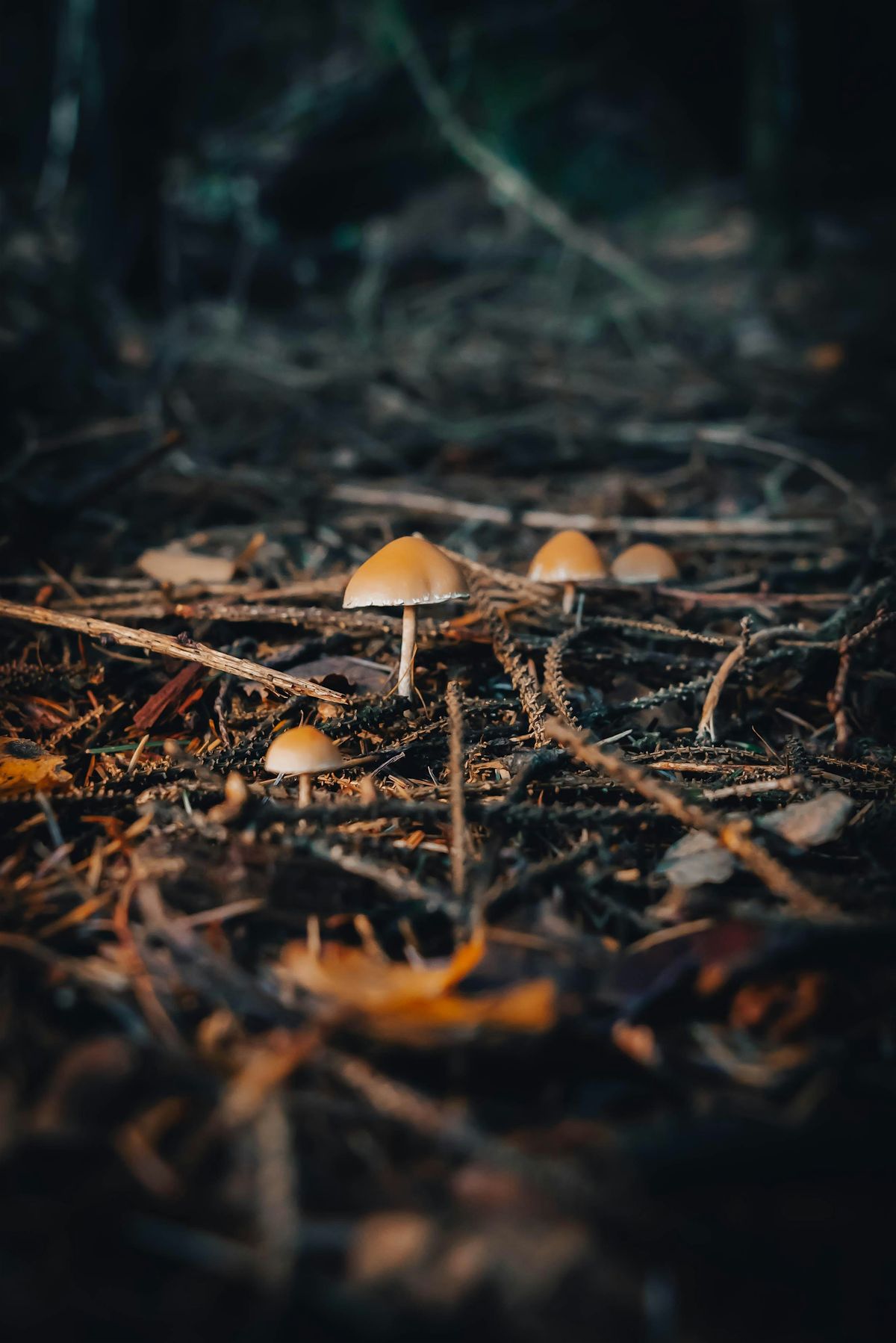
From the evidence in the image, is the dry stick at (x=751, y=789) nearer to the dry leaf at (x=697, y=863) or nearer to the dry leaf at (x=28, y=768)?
the dry leaf at (x=697, y=863)

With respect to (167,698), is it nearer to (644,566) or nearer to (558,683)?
(558,683)

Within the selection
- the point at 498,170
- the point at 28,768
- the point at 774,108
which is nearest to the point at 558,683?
the point at 28,768

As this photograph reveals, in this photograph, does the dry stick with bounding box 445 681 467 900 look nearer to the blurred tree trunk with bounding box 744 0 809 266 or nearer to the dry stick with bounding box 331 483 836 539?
the dry stick with bounding box 331 483 836 539

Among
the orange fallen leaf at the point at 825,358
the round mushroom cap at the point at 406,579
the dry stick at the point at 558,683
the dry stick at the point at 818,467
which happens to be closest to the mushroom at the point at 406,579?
the round mushroom cap at the point at 406,579

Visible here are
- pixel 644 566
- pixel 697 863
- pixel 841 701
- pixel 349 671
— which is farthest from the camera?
pixel 644 566

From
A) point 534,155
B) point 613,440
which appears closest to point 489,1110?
point 613,440

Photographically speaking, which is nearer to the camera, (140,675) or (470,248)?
(140,675)

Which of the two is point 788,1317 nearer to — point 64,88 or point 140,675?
point 140,675
